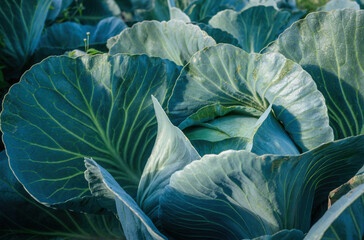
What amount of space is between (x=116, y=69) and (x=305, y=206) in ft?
2.04

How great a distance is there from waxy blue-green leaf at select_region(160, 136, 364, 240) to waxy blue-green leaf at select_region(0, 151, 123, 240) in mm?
377

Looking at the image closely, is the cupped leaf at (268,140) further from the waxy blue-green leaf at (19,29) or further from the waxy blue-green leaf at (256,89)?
the waxy blue-green leaf at (19,29)

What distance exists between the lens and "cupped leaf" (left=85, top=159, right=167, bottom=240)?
0.80 meters

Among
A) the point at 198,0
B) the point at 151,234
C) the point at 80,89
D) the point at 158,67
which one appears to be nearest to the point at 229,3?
the point at 198,0

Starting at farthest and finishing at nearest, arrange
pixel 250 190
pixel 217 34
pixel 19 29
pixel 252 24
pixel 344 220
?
pixel 252 24 < pixel 19 29 < pixel 217 34 < pixel 250 190 < pixel 344 220

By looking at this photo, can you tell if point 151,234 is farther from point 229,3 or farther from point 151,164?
point 229,3

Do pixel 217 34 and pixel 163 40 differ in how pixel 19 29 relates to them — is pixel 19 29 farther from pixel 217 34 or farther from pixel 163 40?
pixel 217 34

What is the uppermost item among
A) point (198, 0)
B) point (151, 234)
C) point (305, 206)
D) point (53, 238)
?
point (198, 0)

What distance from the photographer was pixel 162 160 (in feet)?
3.16

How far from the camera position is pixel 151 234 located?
799 mm

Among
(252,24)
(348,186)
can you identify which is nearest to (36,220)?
(348,186)

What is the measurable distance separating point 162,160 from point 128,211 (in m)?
0.17

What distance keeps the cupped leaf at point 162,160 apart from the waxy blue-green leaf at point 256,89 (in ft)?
0.62

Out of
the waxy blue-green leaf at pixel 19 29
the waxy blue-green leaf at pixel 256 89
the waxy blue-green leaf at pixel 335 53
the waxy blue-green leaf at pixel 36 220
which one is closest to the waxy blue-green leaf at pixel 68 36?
the waxy blue-green leaf at pixel 19 29
